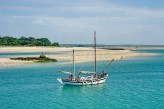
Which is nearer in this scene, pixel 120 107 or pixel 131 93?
pixel 120 107

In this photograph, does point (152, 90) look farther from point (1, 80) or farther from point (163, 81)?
point (1, 80)

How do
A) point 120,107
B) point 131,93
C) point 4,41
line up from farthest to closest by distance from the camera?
1. point 4,41
2. point 131,93
3. point 120,107

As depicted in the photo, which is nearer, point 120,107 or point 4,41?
point 120,107

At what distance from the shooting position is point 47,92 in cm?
4506

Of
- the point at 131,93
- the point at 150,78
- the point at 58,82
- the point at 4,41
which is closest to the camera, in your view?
the point at 131,93

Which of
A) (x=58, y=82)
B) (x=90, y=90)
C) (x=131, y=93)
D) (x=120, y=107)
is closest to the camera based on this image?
(x=120, y=107)

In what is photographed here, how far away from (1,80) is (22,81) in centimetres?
371

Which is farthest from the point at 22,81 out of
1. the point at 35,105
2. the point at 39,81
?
the point at 35,105

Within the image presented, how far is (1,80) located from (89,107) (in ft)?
77.3

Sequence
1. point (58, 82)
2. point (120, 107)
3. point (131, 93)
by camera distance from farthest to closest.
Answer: point (58, 82) → point (131, 93) → point (120, 107)

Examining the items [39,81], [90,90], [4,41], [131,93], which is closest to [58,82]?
[39,81]

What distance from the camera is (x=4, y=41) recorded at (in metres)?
197

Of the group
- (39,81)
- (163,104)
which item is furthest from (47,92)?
(163,104)

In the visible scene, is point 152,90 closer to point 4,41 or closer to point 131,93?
point 131,93
